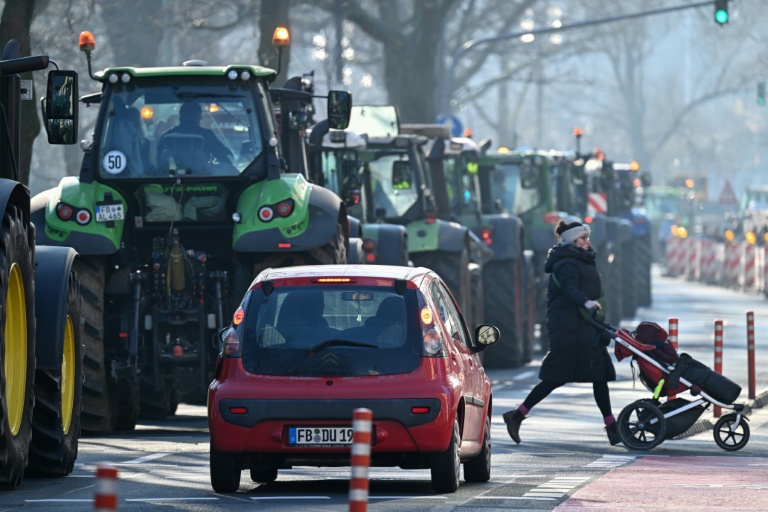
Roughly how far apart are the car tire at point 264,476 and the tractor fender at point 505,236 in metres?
13.4

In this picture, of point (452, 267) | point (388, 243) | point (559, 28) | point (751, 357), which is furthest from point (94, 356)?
point (559, 28)

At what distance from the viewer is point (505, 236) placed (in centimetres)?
2670

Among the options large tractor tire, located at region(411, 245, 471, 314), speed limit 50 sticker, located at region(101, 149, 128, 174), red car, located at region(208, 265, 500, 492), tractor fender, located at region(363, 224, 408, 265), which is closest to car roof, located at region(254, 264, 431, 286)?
red car, located at region(208, 265, 500, 492)

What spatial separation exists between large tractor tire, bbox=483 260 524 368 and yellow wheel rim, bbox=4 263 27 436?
46.7ft

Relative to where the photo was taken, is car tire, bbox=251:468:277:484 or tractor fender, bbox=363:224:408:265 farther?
tractor fender, bbox=363:224:408:265

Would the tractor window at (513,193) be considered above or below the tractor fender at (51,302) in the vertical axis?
above

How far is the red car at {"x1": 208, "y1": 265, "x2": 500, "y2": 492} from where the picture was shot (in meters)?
12.1

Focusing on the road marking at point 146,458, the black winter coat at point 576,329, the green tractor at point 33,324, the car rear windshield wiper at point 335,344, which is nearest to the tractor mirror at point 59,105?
the green tractor at point 33,324

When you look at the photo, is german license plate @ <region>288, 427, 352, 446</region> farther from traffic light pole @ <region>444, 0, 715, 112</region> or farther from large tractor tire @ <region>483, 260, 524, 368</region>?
traffic light pole @ <region>444, 0, 715, 112</region>

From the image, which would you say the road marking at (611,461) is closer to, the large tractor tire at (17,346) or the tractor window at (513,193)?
the large tractor tire at (17,346)

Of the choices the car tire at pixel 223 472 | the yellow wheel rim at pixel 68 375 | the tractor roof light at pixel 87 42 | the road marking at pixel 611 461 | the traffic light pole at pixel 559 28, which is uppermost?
the traffic light pole at pixel 559 28

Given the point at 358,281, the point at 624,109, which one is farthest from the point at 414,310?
the point at 624,109

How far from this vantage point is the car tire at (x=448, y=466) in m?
12.2

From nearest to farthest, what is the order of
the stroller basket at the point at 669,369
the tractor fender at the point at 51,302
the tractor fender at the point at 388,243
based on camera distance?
the tractor fender at the point at 51,302, the stroller basket at the point at 669,369, the tractor fender at the point at 388,243
